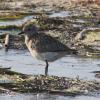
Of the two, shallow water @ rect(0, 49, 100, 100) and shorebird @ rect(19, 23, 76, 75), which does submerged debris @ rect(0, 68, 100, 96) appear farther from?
shorebird @ rect(19, 23, 76, 75)

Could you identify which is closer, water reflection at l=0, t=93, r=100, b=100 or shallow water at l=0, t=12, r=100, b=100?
water reflection at l=0, t=93, r=100, b=100

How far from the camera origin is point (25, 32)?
1328 cm

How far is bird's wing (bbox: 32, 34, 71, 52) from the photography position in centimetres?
1246

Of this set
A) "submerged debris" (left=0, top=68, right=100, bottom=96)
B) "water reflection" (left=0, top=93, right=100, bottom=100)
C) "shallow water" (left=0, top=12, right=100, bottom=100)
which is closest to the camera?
"water reflection" (left=0, top=93, right=100, bottom=100)

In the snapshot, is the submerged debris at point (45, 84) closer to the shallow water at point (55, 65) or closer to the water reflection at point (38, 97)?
the water reflection at point (38, 97)

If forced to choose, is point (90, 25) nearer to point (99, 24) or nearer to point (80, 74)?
point (99, 24)

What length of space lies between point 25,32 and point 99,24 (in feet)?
20.0

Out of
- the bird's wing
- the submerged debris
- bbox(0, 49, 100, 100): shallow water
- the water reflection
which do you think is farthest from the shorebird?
the water reflection

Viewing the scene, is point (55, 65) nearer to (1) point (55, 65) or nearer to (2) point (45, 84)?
(1) point (55, 65)

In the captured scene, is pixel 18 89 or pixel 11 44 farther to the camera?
pixel 11 44

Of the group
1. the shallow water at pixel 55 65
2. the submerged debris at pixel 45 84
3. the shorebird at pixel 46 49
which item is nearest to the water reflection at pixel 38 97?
the submerged debris at pixel 45 84

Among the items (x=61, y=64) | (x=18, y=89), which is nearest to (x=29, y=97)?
(x=18, y=89)

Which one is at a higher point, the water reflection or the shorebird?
the shorebird

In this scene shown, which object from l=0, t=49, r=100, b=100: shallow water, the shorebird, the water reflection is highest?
the shorebird
